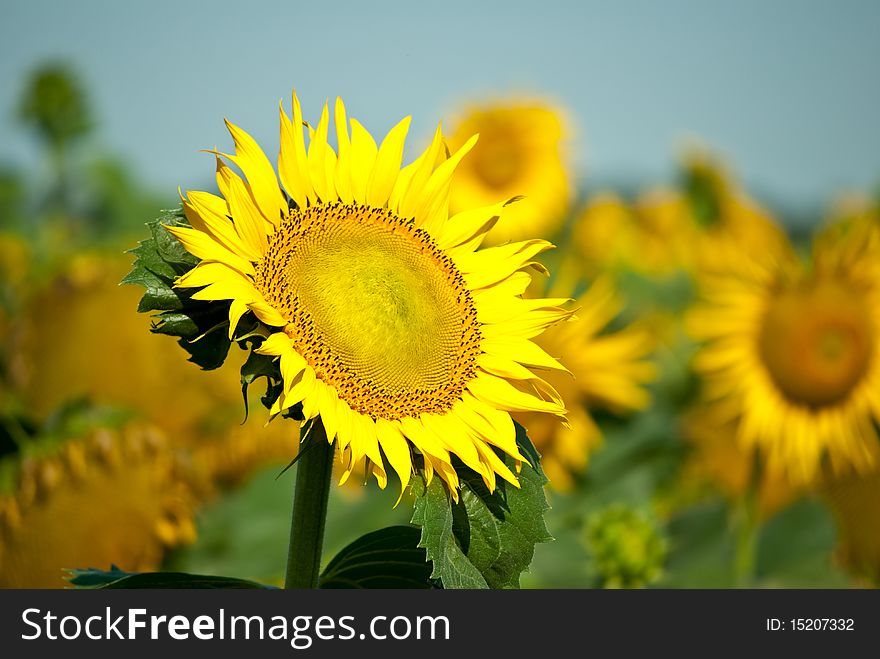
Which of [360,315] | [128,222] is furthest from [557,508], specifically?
[128,222]

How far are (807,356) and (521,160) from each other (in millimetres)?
2201

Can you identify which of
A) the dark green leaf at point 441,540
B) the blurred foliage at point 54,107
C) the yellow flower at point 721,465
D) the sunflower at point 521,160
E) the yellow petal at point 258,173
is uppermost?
the blurred foliage at point 54,107

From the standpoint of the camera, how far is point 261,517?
8.62ft

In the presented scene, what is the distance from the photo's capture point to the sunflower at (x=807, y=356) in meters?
3.09

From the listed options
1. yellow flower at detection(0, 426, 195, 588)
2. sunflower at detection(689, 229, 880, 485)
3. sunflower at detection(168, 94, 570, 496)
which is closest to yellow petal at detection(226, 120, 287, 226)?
sunflower at detection(168, 94, 570, 496)

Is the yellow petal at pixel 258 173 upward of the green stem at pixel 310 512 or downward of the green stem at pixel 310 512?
upward

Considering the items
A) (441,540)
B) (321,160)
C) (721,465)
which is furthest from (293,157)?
(721,465)

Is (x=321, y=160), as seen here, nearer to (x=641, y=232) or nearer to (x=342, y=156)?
(x=342, y=156)

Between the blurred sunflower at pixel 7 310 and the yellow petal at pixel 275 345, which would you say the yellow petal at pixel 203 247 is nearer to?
the yellow petal at pixel 275 345

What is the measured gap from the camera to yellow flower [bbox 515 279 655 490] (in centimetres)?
280

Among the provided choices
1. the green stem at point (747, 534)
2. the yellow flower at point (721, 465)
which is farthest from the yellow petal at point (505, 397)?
the yellow flower at point (721, 465)

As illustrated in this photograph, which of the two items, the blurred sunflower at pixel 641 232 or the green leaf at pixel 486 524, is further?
the blurred sunflower at pixel 641 232

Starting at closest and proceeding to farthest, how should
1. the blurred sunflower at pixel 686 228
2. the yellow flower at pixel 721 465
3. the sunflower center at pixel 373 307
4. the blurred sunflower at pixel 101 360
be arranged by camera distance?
the sunflower center at pixel 373 307 → the blurred sunflower at pixel 101 360 → the yellow flower at pixel 721 465 → the blurred sunflower at pixel 686 228
